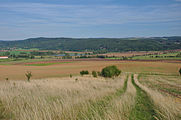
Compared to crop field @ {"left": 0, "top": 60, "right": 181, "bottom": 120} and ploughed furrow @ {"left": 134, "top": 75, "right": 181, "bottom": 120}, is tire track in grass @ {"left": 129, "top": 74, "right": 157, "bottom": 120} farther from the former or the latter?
ploughed furrow @ {"left": 134, "top": 75, "right": 181, "bottom": 120}

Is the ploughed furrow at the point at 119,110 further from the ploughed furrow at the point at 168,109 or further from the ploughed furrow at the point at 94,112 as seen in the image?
the ploughed furrow at the point at 168,109

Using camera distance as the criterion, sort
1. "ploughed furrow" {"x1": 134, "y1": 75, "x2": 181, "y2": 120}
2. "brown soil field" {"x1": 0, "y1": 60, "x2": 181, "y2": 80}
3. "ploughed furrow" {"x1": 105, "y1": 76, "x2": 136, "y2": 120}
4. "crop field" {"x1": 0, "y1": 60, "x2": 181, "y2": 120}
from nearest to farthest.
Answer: "ploughed furrow" {"x1": 105, "y1": 76, "x2": 136, "y2": 120} < "crop field" {"x1": 0, "y1": 60, "x2": 181, "y2": 120} < "ploughed furrow" {"x1": 134, "y1": 75, "x2": 181, "y2": 120} < "brown soil field" {"x1": 0, "y1": 60, "x2": 181, "y2": 80}

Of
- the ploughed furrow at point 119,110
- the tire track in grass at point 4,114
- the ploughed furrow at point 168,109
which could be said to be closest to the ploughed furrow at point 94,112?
the ploughed furrow at point 119,110

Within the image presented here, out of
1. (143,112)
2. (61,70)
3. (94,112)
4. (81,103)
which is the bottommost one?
(61,70)

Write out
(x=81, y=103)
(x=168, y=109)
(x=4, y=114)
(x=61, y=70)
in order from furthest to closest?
(x=61, y=70) → (x=81, y=103) → (x=168, y=109) → (x=4, y=114)

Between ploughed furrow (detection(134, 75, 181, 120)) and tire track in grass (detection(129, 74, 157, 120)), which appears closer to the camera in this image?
ploughed furrow (detection(134, 75, 181, 120))

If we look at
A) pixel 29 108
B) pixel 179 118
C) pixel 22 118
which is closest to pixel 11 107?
pixel 29 108

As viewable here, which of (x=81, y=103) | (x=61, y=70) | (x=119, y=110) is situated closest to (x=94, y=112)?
(x=119, y=110)

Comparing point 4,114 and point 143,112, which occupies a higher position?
point 4,114

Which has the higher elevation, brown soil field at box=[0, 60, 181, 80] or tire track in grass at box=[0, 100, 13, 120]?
tire track in grass at box=[0, 100, 13, 120]

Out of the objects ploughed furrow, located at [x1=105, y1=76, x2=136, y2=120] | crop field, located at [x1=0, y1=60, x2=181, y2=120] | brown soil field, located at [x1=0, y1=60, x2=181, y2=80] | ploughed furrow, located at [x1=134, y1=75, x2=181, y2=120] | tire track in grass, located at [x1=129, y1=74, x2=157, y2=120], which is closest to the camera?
ploughed furrow, located at [x1=105, y1=76, x2=136, y2=120]

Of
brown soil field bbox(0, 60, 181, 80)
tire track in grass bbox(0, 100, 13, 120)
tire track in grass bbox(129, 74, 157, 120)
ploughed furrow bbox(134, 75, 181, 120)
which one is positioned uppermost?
tire track in grass bbox(0, 100, 13, 120)

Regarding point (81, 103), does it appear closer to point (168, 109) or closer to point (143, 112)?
point (143, 112)

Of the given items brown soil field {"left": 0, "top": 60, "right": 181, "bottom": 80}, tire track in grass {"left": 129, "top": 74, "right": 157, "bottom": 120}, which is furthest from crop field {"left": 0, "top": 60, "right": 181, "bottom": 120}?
brown soil field {"left": 0, "top": 60, "right": 181, "bottom": 80}
